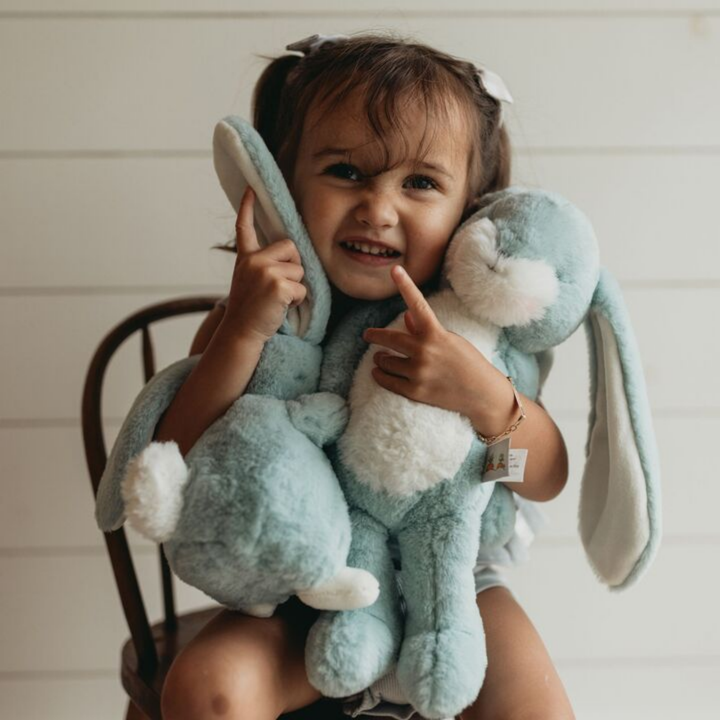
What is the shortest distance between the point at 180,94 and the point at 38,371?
0.43 meters

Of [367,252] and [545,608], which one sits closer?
[367,252]

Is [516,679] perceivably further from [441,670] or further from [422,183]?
[422,183]

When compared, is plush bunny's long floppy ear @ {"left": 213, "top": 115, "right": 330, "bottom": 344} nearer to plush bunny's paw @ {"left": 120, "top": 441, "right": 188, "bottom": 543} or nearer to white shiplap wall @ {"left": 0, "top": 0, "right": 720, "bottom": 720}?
plush bunny's paw @ {"left": 120, "top": 441, "right": 188, "bottom": 543}

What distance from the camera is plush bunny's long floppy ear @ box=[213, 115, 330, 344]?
2.90 feet

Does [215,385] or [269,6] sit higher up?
[269,6]

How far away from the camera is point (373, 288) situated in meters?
0.92

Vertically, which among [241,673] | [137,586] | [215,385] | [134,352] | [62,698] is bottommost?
[62,698]

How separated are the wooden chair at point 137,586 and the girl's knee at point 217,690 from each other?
20 centimetres

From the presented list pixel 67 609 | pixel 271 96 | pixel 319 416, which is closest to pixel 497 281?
pixel 319 416

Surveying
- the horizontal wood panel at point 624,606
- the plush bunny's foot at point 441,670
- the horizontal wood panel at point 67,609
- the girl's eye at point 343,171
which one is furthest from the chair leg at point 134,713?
the girl's eye at point 343,171

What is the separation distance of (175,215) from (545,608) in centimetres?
78

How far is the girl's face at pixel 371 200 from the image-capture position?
2.94 ft

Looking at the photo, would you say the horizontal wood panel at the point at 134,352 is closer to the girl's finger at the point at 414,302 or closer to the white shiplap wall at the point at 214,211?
the white shiplap wall at the point at 214,211

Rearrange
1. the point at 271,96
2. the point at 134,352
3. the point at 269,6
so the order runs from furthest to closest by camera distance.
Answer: the point at 134,352 → the point at 269,6 → the point at 271,96
